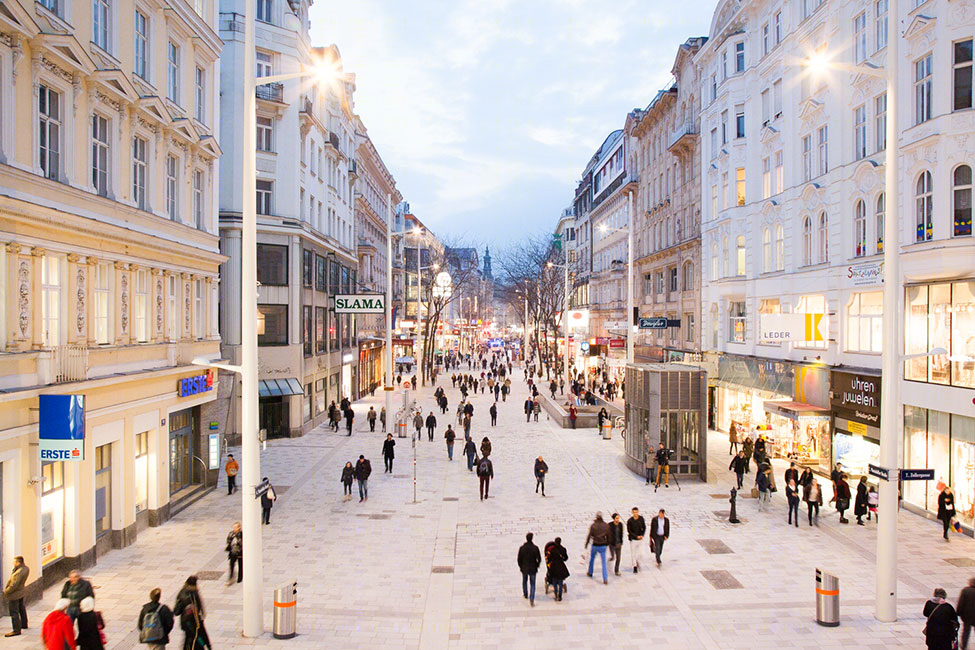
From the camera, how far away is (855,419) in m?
21.8

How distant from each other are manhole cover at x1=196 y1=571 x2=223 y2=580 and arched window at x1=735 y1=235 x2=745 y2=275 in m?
25.9

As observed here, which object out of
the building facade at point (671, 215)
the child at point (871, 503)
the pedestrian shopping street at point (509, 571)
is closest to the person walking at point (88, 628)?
the pedestrian shopping street at point (509, 571)

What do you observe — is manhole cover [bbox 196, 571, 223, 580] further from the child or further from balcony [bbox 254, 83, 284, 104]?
balcony [bbox 254, 83, 284, 104]

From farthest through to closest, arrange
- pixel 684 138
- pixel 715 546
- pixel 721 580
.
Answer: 1. pixel 684 138
2. pixel 715 546
3. pixel 721 580

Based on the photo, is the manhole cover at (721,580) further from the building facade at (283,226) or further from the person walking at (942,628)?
the building facade at (283,226)

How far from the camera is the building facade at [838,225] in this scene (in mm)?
17656

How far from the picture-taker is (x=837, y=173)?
23.6 metres

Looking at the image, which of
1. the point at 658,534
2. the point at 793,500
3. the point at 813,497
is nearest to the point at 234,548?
the point at 658,534

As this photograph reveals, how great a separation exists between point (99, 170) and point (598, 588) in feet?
44.8

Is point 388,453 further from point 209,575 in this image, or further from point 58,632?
point 58,632

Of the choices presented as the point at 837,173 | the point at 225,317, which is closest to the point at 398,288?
the point at 225,317

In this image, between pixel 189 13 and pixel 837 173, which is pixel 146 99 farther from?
pixel 837 173

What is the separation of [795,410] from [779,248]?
25.8 ft

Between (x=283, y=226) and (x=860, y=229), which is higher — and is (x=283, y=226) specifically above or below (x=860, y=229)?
above
